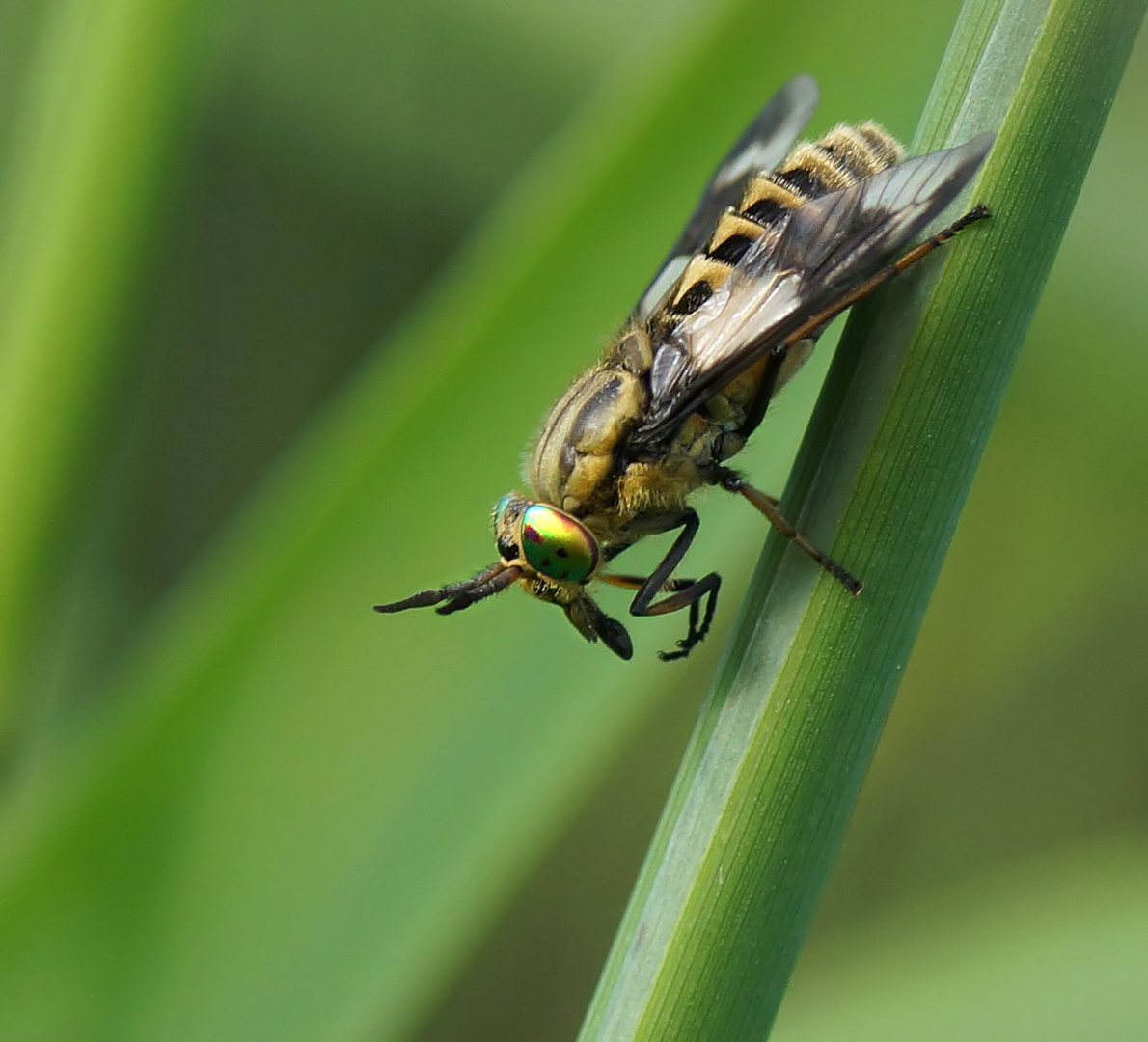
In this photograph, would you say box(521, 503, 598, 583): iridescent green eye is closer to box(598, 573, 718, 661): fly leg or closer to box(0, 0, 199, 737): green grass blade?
box(598, 573, 718, 661): fly leg

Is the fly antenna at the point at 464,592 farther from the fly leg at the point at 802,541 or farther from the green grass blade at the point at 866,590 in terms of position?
the green grass blade at the point at 866,590

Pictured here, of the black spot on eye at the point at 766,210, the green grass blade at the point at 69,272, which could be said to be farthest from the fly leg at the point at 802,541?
the green grass blade at the point at 69,272

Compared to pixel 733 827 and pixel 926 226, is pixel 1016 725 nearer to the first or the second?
pixel 926 226

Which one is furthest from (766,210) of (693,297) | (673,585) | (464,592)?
(464,592)

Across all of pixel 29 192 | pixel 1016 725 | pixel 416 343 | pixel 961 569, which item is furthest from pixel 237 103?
pixel 1016 725

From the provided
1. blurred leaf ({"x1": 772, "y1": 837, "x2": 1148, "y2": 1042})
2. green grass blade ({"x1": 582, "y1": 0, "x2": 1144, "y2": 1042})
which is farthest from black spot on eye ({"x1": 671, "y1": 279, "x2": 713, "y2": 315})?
blurred leaf ({"x1": 772, "y1": 837, "x2": 1148, "y2": 1042})

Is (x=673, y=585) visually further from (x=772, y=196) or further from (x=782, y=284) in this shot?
(x=772, y=196)
